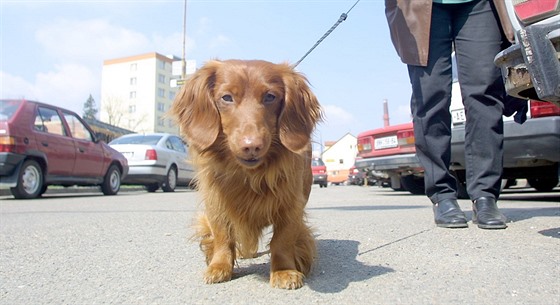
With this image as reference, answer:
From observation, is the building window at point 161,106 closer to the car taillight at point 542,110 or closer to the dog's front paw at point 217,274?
the car taillight at point 542,110

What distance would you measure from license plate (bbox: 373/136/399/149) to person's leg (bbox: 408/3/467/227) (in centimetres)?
509

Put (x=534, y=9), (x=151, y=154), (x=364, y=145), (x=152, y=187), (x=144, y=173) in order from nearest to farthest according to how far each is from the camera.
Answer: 1. (x=534, y=9)
2. (x=364, y=145)
3. (x=144, y=173)
4. (x=151, y=154)
5. (x=152, y=187)

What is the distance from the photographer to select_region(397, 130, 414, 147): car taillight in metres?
8.10

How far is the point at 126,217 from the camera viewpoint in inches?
184

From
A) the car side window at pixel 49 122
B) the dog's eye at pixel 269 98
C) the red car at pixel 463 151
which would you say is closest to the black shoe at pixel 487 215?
the red car at pixel 463 151

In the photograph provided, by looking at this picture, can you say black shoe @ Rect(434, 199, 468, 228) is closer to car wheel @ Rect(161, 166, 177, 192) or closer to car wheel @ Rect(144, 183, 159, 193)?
car wheel @ Rect(161, 166, 177, 192)

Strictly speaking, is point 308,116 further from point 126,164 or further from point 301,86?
point 126,164

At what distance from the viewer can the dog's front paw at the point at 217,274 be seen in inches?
77.8

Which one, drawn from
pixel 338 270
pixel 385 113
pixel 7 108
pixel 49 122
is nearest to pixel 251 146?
pixel 338 270

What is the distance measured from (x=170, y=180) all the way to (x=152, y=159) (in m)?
1.10

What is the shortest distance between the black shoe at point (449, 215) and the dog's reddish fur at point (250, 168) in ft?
4.18

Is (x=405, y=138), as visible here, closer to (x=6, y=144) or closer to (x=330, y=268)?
(x=330, y=268)

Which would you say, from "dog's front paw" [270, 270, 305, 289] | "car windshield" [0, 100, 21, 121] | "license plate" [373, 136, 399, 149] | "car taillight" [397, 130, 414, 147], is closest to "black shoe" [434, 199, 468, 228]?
"dog's front paw" [270, 270, 305, 289]

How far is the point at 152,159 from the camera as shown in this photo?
11602 mm
